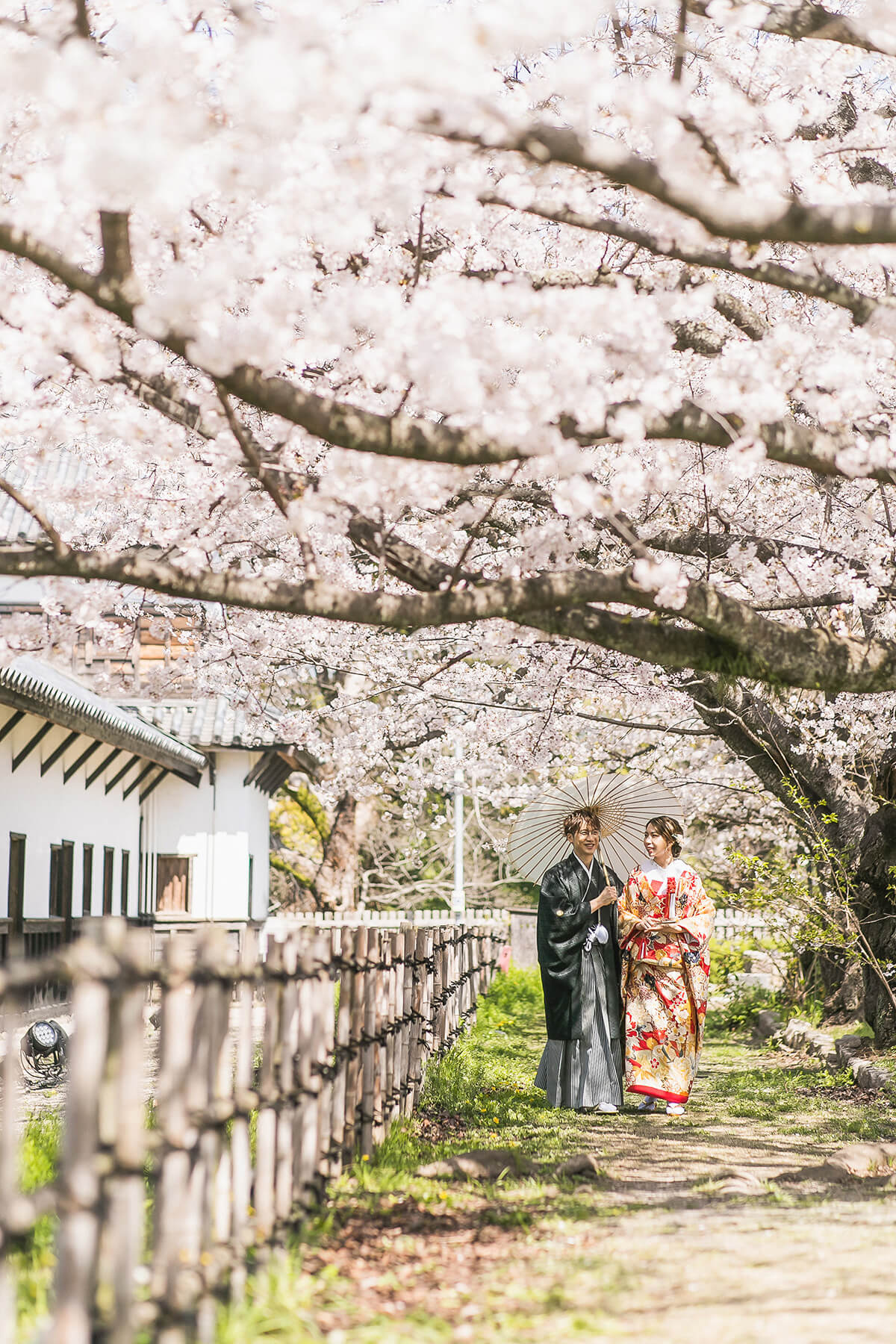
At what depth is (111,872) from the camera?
66.2 ft

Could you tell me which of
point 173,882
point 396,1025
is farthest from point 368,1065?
point 173,882

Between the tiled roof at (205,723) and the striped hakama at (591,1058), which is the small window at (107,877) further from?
the striped hakama at (591,1058)

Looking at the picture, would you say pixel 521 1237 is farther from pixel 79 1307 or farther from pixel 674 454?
pixel 674 454

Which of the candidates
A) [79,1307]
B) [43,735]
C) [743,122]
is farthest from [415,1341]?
A: [43,735]

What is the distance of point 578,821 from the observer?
8.66 m

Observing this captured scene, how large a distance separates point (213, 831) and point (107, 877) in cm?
442

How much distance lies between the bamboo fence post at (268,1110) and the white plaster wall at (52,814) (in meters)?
10.1

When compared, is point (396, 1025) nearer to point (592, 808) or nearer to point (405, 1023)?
point (405, 1023)

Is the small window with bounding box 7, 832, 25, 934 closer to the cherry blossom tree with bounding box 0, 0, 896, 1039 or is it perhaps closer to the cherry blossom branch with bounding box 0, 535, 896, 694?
the cherry blossom tree with bounding box 0, 0, 896, 1039

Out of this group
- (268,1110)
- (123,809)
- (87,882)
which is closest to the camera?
(268,1110)

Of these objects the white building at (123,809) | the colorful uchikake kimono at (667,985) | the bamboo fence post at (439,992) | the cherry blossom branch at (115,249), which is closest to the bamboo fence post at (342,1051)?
the cherry blossom branch at (115,249)

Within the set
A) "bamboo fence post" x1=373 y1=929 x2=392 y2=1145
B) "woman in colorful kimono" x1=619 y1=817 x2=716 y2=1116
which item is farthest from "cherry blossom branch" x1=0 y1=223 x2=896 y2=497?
"woman in colorful kimono" x1=619 y1=817 x2=716 y2=1116

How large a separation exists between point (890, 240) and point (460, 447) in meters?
1.52

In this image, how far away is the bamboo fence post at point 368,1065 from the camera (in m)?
6.00
